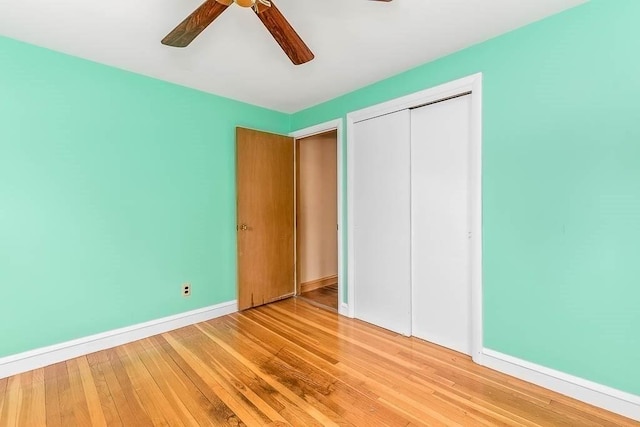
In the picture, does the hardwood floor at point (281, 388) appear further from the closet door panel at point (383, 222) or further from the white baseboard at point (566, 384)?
the closet door panel at point (383, 222)

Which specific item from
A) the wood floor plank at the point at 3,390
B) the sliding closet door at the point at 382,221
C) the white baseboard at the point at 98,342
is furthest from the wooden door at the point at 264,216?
the wood floor plank at the point at 3,390

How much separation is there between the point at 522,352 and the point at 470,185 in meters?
1.22

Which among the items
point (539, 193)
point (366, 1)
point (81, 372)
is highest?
point (366, 1)

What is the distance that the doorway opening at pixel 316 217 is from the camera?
154 inches

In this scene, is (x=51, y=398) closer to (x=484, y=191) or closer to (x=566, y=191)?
(x=484, y=191)

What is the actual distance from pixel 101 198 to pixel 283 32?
2.03 m

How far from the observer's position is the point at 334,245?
453 cm

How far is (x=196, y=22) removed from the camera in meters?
1.49

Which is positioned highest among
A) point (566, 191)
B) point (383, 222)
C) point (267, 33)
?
point (267, 33)

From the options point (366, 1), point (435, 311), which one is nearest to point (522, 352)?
point (435, 311)

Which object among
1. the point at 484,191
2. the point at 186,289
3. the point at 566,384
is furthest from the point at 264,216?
the point at 566,384

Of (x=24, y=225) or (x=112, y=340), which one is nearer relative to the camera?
(x=24, y=225)

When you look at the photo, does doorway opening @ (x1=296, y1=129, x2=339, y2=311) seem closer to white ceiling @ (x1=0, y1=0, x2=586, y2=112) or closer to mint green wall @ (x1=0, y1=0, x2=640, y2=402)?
mint green wall @ (x1=0, y1=0, x2=640, y2=402)

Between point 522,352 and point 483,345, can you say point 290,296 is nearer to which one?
point 483,345
